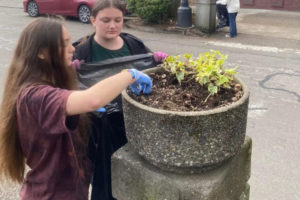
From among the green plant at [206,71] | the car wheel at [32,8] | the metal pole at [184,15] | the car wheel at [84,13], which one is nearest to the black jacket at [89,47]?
the green plant at [206,71]

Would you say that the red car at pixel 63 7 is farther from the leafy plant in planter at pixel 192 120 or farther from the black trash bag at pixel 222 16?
the leafy plant in planter at pixel 192 120

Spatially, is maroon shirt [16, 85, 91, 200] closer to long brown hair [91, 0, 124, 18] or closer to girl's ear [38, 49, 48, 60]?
girl's ear [38, 49, 48, 60]

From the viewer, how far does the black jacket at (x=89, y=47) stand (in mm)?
2352

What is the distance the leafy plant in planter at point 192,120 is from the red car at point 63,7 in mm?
10562

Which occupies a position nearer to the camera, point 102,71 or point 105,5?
point 102,71

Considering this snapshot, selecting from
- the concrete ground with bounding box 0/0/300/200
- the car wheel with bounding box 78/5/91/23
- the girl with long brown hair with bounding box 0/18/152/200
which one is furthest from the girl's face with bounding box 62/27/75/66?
the car wheel with bounding box 78/5/91/23

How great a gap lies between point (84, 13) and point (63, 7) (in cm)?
97

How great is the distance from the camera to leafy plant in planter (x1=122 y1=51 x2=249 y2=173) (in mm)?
1757

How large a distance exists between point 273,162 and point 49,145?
8.62 ft

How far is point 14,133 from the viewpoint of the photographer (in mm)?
1815

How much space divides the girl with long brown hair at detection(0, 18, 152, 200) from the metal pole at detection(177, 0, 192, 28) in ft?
28.8

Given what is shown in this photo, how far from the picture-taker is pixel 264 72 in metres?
6.48

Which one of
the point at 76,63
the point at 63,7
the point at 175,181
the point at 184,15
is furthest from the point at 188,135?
the point at 63,7

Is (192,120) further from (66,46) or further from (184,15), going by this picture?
(184,15)
